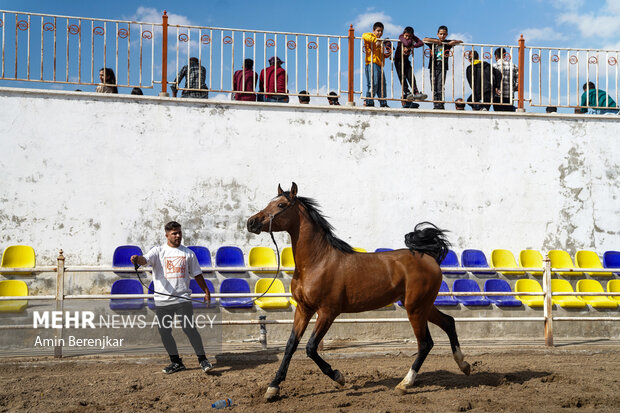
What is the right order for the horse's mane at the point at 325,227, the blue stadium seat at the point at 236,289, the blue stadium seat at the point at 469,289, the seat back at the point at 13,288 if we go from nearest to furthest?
1. the horse's mane at the point at 325,227
2. the seat back at the point at 13,288
3. the blue stadium seat at the point at 236,289
4. the blue stadium seat at the point at 469,289

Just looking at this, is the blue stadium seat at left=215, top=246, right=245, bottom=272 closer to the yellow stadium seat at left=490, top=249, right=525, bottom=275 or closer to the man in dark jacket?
the yellow stadium seat at left=490, top=249, right=525, bottom=275

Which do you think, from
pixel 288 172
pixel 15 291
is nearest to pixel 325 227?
pixel 288 172

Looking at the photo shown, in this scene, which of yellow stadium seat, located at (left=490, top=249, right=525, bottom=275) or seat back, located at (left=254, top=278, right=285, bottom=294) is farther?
yellow stadium seat, located at (left=490, top=249, right=525, bottom=275)

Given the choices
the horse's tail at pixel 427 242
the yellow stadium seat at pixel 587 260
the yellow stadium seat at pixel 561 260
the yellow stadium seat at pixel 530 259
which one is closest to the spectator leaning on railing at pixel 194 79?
the horse's tail at pixel 427 242

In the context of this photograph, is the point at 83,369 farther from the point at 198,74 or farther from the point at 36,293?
the point at 198,74

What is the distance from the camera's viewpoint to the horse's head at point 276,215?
20.1 feet

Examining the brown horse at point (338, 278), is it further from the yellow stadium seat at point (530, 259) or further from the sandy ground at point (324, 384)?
the yellow stadium seat at point (530, 259)

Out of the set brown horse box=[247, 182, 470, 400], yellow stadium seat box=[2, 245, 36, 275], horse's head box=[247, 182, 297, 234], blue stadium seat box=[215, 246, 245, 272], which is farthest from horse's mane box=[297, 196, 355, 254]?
yellow stadium seat box=[2, 245, 36, 275]

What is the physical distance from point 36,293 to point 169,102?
13.1 ft

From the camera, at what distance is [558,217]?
1186 centimetres

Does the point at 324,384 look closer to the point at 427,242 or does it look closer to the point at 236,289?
the point at 427,242

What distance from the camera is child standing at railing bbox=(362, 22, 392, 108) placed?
467 inches

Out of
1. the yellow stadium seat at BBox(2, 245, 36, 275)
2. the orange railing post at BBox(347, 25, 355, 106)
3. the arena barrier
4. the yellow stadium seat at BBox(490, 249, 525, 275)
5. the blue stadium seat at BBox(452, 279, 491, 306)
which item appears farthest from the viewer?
the orange railing post at BBox(347, 25, 355, 106)

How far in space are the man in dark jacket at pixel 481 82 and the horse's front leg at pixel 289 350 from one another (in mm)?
7524
